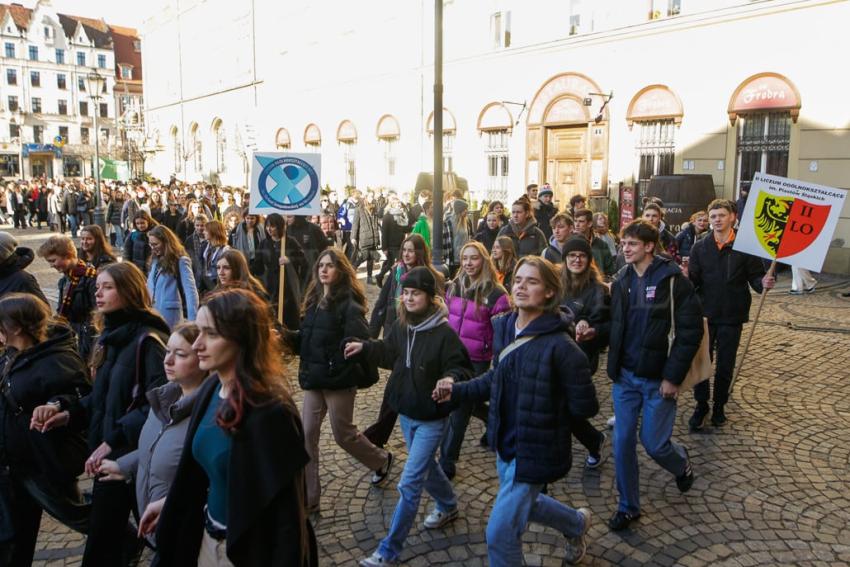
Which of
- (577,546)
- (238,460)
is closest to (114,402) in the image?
(238,460)

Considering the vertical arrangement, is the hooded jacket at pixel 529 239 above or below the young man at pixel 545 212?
below

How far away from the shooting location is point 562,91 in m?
19.5

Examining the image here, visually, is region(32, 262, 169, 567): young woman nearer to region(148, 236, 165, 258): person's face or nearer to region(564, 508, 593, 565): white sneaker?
region(564, 508, 593, 565): white sneaker

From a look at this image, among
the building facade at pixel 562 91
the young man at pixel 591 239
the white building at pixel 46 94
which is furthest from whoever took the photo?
the white building at pixel 46 94

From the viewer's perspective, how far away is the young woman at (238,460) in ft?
7.96

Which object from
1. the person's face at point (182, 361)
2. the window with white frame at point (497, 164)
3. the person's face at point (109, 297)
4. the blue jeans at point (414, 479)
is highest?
the window with white frame at point (497, 164)

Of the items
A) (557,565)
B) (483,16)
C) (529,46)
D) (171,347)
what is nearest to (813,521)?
(557,565)

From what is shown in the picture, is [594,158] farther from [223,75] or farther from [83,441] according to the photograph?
[223,75]

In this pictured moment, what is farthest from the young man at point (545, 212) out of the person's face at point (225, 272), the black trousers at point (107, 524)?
the black trousers at point (107, 524)

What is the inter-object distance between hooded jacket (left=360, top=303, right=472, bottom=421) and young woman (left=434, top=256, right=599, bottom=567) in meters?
0.49

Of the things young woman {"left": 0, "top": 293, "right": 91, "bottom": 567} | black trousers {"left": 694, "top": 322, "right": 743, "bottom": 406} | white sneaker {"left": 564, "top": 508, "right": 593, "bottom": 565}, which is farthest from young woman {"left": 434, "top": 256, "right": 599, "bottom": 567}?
black trousers {"left": 694, "top": 322, "right": 743, "bottom": 406}

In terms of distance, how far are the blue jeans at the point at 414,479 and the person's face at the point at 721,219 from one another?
130 inches

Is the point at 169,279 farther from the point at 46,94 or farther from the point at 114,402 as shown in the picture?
the point at 46,94

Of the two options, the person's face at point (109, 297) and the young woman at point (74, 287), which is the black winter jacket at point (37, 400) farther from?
the young woman at point (74, 287)
